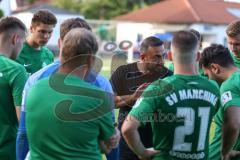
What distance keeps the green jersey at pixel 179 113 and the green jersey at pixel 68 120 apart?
Result: 440mm

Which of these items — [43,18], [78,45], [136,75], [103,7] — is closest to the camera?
[78,45]

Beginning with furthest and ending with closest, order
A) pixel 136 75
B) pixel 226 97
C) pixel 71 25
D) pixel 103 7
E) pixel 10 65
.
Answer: pixel 103 7 → pixel 136 75 → pixel 10 65 → pixel 71 25 → pixel 226 97

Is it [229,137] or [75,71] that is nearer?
[75,71]

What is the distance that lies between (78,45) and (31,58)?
3.14 meters

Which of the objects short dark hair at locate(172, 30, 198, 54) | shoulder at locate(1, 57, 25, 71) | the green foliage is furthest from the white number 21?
the green foliage

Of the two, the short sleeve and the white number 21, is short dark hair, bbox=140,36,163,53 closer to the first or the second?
the short sleeve

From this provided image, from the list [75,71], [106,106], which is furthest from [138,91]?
[75,71]

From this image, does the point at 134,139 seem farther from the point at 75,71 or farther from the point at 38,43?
the point at 38,43

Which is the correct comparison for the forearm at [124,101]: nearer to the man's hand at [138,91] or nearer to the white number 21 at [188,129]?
the man's hand at [138,91]

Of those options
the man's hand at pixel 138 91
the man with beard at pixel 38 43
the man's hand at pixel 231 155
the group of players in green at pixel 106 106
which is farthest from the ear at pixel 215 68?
the man with beard at pixel 38 43

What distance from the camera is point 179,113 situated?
3.34m

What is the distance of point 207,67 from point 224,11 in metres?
56.4

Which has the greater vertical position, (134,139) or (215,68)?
(215,68)

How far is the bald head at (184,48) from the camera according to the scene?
3365mm
